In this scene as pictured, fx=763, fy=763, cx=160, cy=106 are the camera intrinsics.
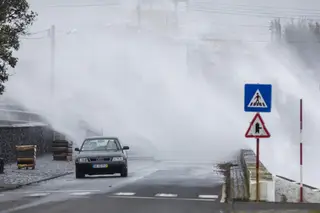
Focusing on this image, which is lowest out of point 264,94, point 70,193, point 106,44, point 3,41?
point 70,193

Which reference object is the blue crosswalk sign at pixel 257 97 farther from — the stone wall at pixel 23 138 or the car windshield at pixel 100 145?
the stone wall at pixel 23 138

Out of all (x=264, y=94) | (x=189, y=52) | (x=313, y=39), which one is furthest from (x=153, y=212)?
(x=313, y=39)

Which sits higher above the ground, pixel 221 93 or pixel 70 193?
pixel 221 93

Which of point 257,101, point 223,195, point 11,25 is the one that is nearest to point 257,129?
point 257,101

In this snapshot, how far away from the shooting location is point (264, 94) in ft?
57.4

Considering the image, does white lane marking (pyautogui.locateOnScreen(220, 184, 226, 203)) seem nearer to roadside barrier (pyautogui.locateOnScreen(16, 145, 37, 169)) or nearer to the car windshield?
the car windshield

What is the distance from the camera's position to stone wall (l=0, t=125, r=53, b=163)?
116 feet

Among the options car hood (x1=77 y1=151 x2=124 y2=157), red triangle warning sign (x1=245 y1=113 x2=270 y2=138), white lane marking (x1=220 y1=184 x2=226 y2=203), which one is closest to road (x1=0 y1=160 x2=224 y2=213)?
white lane marking (x1=220 y1=184 x2=226 y2=203)

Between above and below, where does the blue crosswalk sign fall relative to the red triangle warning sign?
above

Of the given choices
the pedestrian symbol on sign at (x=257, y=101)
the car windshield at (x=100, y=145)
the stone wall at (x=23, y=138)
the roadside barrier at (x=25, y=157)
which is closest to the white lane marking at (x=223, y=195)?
the pedestrian symbol on sign at (x=257, y=101)

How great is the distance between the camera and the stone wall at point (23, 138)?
35375 millimetres

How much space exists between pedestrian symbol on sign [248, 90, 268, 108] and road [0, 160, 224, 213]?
2399 millimetres

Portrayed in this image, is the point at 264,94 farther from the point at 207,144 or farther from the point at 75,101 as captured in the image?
the point at 75,101

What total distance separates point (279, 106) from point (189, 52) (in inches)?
485
